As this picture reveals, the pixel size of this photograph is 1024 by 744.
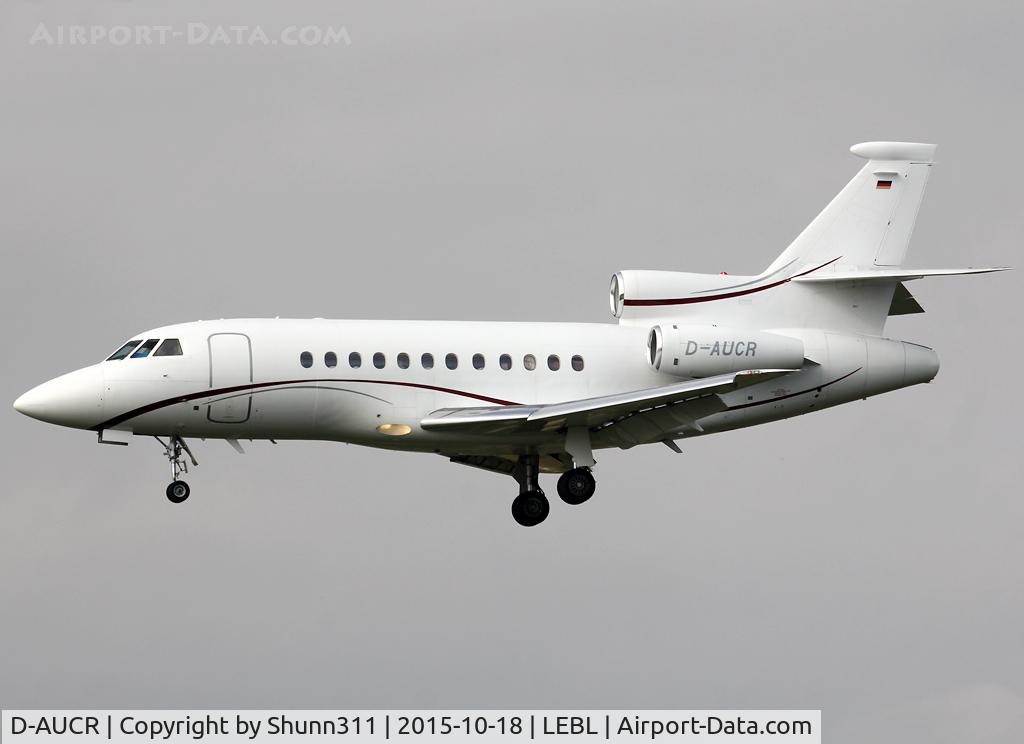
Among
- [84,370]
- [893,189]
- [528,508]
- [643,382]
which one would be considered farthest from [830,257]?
[84,370]

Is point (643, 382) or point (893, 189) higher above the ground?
point (893, 189)

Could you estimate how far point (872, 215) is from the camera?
46.5 m

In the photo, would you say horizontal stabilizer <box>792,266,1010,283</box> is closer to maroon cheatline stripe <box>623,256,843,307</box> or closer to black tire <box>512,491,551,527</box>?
maroon cheatline stripe <box>623,256,843,307</box>

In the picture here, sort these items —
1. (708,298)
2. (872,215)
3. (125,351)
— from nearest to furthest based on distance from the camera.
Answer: (125,351) → (708,298) → (872,215)

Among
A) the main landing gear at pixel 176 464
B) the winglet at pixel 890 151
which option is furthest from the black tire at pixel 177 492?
the winglet at pixel 890 151

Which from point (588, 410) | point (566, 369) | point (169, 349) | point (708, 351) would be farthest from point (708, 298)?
point (169, 349)

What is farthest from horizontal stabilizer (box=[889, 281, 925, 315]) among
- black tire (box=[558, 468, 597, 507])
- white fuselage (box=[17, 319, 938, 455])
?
black tire (box=[558, 468, 597, 507])

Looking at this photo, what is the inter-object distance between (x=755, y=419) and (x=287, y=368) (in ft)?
32.2

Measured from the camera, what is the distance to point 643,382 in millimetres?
44094

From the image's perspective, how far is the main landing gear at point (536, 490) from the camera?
43.7m

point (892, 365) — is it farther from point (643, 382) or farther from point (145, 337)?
point (145, 337)

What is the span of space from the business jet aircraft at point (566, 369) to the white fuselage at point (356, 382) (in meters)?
0.04

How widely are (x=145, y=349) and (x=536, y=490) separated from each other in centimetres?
854

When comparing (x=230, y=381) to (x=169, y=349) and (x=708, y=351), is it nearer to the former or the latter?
(x=169, y=349)
